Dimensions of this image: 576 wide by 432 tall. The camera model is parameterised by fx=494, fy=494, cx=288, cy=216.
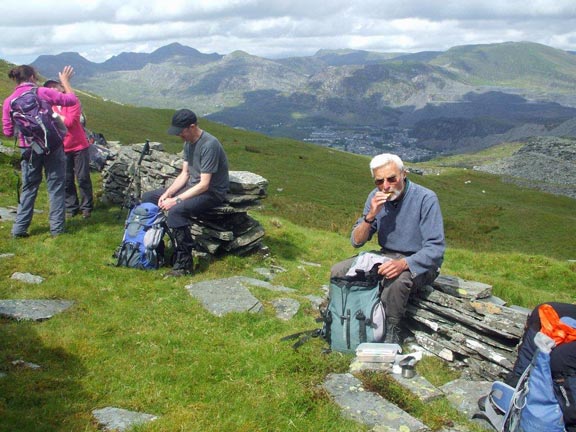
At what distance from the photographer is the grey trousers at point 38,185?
556 inches

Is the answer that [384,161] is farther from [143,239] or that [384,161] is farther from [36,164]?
[36,164]

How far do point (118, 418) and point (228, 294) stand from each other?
17.4ft

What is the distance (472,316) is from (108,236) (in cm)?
1096

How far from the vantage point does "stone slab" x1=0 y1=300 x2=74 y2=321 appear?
959 cm

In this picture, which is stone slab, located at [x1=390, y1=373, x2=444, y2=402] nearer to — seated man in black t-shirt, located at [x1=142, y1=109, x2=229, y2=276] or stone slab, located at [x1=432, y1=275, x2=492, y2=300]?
stone slab, located at [x1=432, y1=275, x2=492, y2=300]

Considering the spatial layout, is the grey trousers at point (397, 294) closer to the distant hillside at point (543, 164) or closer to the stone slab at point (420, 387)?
the stone slab at point (420, 387)

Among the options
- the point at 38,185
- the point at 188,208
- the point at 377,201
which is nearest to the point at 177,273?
the point at 188,208

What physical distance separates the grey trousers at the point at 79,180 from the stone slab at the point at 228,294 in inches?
283

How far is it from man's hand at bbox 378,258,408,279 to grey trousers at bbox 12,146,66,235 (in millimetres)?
10218

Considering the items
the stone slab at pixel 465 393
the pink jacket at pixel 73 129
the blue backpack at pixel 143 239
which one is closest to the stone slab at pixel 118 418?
the stone slab at pixel 465 393

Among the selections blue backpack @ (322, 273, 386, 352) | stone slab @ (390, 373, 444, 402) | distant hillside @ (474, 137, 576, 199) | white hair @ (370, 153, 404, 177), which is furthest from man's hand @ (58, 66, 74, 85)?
distant hillside @ (474, 137, 576, 199)

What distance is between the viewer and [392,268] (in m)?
9.07

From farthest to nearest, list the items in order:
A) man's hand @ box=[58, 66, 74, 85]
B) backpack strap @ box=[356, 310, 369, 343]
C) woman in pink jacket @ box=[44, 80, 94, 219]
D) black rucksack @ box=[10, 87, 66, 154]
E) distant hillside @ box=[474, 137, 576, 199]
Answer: distant hillside @ box=[474, 137, 576, 199], woman in pink jacket @ box=[44, 80, 94, 219], man's hand @ box=[58, 66, 74, 85], black rucksack @ box=[10, 87, 66, 154], backpack strap @ box=[356, 310, 369, 343]

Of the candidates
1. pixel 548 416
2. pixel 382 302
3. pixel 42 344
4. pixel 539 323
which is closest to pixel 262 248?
pixel 382 302
